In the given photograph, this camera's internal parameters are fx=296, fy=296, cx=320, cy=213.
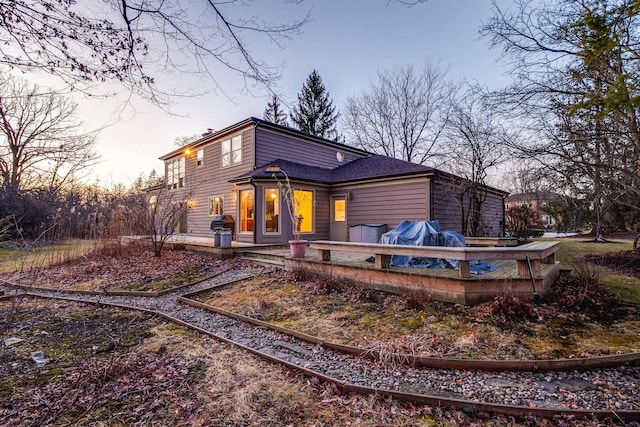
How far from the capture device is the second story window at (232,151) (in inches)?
489

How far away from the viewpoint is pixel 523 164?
24.9 ft

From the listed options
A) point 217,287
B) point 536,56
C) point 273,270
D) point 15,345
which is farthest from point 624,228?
point 15,345

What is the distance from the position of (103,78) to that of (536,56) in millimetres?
7971

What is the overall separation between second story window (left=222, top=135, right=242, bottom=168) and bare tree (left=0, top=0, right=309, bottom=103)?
972 cm

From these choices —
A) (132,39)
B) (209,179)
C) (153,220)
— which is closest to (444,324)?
(132,39)

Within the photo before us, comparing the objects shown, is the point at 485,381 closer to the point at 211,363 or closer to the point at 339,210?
the point at 211,363

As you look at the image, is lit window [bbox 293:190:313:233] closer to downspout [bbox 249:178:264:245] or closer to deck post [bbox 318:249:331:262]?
downspout [bbox 249:178:264:245]

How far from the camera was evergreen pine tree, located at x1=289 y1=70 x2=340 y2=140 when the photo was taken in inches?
1110

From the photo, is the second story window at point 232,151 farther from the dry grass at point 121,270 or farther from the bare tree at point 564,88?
the bare tree at point 564,88

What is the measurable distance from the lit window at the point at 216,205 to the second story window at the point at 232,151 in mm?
1561

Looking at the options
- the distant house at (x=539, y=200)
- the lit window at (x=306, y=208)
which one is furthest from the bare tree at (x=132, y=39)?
the distant house at (x=539, y=200)

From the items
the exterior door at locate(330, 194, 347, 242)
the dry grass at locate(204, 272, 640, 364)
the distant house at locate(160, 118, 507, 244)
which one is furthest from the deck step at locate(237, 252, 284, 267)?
the exterior door at locate(330, 194, 347, 242)

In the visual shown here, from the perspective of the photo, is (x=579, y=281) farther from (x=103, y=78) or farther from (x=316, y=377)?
(x=103, y=78)

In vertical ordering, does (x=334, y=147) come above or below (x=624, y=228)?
above
